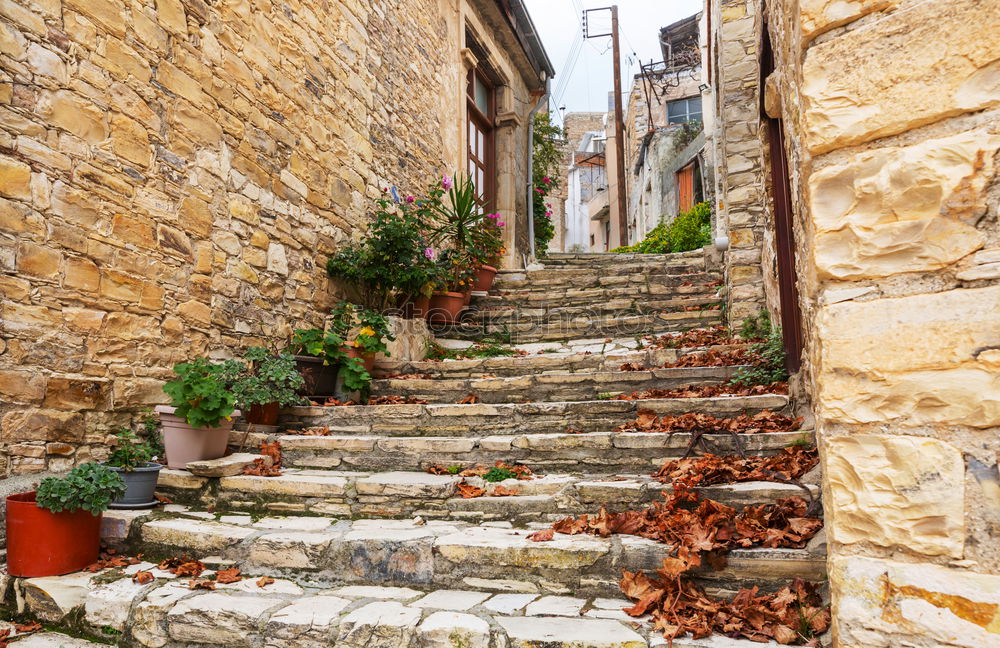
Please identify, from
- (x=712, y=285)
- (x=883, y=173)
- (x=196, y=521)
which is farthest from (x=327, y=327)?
(x=883, y=173)

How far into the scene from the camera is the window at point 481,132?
28.6ft

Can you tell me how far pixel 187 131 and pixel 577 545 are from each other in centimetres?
318

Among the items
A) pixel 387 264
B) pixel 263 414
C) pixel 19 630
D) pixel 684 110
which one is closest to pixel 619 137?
pixel 684 110

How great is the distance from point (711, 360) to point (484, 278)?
3.18 m

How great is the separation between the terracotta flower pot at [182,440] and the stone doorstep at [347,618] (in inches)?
33.7

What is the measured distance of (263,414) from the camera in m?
3.88

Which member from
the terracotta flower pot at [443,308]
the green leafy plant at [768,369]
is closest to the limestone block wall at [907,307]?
the green leafy plant at [768,369]

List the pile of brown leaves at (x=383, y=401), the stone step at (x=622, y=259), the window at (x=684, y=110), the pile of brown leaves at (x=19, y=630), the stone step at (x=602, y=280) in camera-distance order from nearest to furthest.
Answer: the pile of brown leaves at (x=19, y=630) < the pile of brown leaves at (x=383, y=401) < the stone step at (x=602, y=280) < the stone step at (x=622, y=259) < the window at (x=684, y=110)

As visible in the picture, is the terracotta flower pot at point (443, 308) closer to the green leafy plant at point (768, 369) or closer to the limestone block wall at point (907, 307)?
the green leafy plant at point (768, 369)

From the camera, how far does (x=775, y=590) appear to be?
1.96 meters

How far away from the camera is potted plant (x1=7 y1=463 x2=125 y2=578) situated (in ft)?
7.91

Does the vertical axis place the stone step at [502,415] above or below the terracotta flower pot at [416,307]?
below

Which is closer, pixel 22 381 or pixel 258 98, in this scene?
pixel 22 381

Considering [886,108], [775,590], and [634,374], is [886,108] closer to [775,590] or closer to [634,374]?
[775,590]
